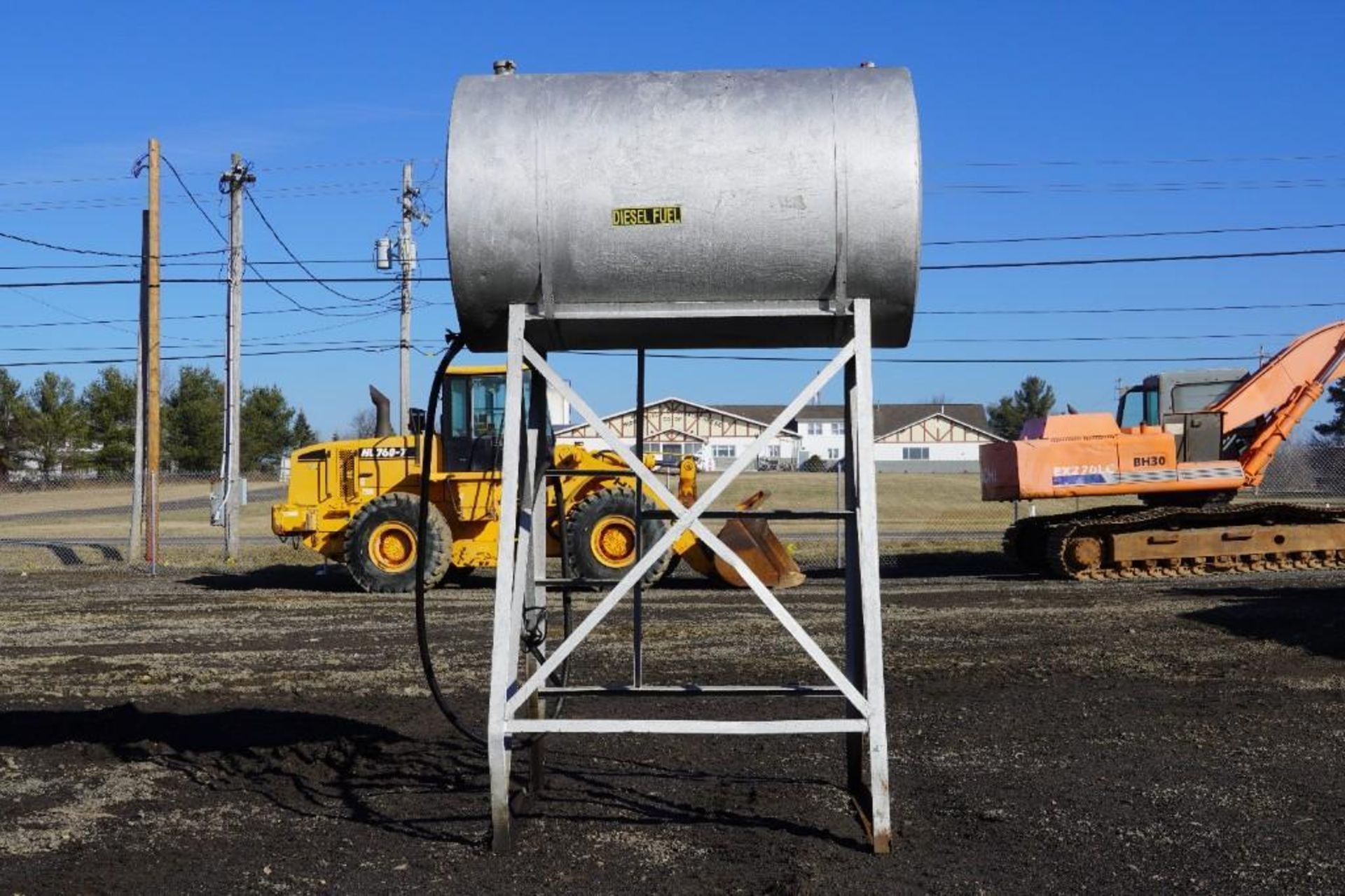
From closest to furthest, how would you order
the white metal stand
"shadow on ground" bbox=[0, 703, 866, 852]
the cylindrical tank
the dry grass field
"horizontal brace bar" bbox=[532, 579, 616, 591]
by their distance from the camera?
the white metal stand → the cylindrical tank → "shadow on ground" bbox=[0, 703, 866, 852] → "horizontal brace bar" bbox=[532, 579, 616, 591] → the dry grass field

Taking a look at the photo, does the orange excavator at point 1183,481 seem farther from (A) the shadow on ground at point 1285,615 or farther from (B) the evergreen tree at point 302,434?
(B) the evergreen tree at point 302,434

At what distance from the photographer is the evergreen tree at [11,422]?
67.6 metres

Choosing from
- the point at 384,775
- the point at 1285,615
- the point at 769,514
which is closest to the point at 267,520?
the point at 1285,615

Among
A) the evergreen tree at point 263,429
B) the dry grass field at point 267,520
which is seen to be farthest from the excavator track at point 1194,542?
the evergreen tree at point 263,429

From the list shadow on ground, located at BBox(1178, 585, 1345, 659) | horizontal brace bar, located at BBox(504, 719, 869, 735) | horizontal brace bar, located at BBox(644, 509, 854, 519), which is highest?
horizontal brace bar, located at BBox(644, 509, 854, 519)

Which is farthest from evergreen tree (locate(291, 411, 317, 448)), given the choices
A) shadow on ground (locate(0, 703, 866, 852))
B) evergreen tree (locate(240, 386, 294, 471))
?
shadow on ground (locate(0, 703, 866, 852))

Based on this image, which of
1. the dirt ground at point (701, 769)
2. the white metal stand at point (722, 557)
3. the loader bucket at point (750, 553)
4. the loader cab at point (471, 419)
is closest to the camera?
the dirt ground at point (701, 769)

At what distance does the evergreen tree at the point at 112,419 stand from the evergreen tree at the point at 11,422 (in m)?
2.94

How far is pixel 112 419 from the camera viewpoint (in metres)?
67.6

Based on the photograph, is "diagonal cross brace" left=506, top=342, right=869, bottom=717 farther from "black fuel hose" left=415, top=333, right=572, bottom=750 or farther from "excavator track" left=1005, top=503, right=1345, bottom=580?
"excavator track" left=1005, top=503, right=1345, bottom=580

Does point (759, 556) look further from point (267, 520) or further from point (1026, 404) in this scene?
point (1026, 404)

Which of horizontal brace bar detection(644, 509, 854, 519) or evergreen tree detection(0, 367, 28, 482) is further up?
evergreen tree detection(0, 367, 28, 482)

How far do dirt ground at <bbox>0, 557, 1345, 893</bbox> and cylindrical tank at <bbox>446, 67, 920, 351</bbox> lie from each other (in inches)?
99.0

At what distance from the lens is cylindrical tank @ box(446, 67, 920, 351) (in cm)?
652
